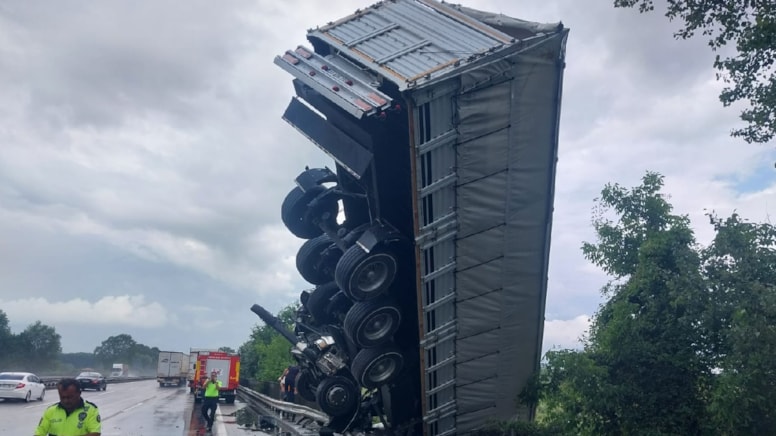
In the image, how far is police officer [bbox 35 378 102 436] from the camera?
493cm

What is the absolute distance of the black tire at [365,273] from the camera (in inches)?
288

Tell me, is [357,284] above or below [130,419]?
above

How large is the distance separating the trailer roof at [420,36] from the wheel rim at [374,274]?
83.6 inches

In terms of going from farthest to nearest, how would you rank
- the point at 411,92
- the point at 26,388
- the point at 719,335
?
the point at 26,388 < the point at 719,335 < the point at 411,92

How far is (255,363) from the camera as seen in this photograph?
58781 millimetres

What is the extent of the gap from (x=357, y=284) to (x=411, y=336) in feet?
3.88

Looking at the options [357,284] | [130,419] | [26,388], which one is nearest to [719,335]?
[357,284]

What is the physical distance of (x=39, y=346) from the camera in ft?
295

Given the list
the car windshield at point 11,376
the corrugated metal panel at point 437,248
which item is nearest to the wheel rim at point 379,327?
the corrugated metal panel at point 437,248

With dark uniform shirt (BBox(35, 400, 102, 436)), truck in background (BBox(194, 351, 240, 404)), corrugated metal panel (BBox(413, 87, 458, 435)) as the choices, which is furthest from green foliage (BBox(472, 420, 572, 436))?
truck in background (BBox(194, 351, 240, 404))

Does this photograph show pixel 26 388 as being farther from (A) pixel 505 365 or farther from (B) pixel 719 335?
(B) pixel 719 335

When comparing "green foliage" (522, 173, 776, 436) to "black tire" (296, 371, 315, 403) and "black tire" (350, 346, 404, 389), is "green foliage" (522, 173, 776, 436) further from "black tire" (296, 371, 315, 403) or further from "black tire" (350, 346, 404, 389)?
"black tire" (296, 371, 315, 403)

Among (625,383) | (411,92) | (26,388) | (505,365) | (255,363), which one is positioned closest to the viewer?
(411,92)

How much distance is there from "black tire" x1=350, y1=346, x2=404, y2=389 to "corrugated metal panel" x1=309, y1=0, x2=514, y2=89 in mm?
3367
